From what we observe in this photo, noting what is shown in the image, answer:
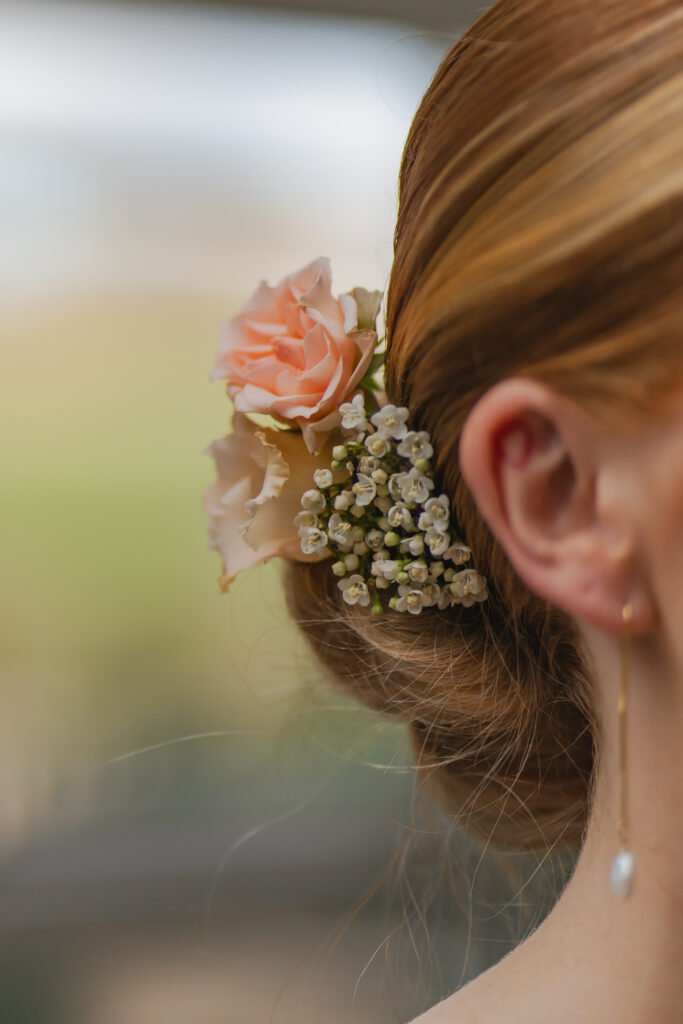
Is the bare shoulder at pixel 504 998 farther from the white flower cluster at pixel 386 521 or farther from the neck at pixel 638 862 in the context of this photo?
the white flower cluster at pixel 386 521

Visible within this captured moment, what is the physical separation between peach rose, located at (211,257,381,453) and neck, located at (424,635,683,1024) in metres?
0.30

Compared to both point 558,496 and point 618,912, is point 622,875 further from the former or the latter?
point 558,496

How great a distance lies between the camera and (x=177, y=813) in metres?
2.24

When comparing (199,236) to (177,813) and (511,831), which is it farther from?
(511,831)

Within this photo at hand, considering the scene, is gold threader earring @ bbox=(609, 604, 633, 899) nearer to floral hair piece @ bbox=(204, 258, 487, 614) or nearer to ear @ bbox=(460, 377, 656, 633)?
ear @ bbox=(460, 377, 656, 633)

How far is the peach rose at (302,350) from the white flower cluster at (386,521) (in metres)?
0.03

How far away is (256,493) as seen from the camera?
2.85 feet

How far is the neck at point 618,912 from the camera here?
710mm

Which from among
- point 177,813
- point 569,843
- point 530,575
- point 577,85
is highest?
Result: point 577,85

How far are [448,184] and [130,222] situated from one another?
1.85 meters

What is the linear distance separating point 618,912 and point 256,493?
45 cm

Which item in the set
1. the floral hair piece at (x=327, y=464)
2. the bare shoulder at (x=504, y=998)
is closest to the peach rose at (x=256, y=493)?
the floral hair piece at (x=327, y=464)

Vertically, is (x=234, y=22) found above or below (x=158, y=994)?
above

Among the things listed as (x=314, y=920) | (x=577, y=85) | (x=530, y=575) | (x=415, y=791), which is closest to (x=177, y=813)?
(x=314, y=920)
